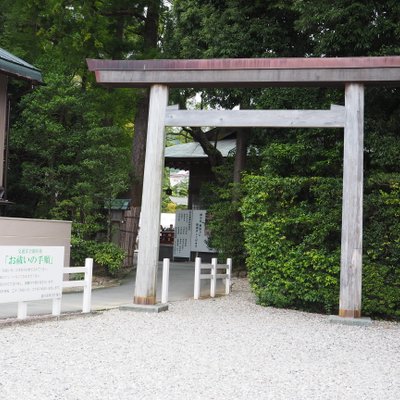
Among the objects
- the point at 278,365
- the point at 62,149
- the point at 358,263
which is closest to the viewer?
the point at 278,365

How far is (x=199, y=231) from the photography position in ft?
81.0

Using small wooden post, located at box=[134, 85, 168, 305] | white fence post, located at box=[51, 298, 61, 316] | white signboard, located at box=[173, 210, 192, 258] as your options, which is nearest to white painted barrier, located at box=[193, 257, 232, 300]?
small wooden post, located at box=[134, 85, 168, 305]

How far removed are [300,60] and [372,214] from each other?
323cm

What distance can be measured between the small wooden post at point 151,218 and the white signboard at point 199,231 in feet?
44.0

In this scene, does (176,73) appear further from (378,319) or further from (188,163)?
(188,163)

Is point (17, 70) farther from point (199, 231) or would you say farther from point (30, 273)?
point (199, 231)

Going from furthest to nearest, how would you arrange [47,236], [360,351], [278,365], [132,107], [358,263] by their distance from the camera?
[132,107] < [47,236] < [358,263] < [360,351] < [278,365]

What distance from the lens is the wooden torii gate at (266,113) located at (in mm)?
10367

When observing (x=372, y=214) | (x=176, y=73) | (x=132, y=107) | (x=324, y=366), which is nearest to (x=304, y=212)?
(x=372, y=214)

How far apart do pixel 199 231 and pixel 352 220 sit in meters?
14.6

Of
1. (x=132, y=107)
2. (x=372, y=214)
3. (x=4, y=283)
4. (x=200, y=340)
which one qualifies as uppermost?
(x=132, y=107)

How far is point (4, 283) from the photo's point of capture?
348 inches

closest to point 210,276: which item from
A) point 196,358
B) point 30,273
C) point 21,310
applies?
point 30,273

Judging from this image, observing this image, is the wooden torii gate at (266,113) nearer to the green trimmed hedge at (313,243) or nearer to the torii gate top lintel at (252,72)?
the torii gate top lintel at (252,72)
